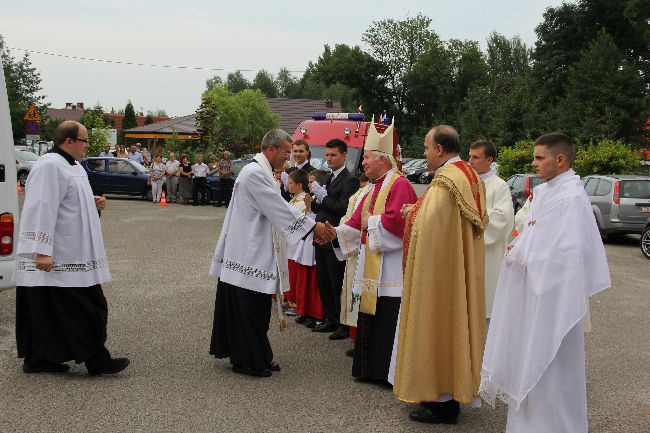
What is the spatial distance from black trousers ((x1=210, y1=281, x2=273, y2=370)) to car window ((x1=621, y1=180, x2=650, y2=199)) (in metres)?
13.0

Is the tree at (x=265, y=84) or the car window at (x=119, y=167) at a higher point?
the tree at (x=265, y=84)

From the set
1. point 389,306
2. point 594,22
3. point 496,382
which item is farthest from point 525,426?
point 594,22

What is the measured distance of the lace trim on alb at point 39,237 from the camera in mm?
6172

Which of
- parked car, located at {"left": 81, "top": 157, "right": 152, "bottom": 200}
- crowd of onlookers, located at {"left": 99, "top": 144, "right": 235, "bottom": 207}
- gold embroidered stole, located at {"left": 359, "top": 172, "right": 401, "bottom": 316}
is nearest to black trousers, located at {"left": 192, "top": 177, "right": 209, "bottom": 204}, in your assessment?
crowd of onlookers, located at {"left": 99, "top": 144, "right": 235, "bottom": 207}

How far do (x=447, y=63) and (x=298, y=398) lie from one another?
74.4 meters

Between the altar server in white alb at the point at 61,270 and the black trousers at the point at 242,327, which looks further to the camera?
the black trousers at the point at 242,327

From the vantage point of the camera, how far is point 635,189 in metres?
17.8

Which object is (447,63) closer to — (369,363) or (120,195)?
(120,195)

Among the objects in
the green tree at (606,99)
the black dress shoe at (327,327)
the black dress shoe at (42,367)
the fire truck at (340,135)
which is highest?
the green tree at (606,99)

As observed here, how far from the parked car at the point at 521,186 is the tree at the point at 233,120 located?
909 inches

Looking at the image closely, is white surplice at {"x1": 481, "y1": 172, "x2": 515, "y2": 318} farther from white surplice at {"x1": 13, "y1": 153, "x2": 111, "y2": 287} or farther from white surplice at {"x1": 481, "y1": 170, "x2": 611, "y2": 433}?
white surplice at {"x1": 13, "y1": 153, "x2": 111, "y2": 287}

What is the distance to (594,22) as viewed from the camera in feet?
152

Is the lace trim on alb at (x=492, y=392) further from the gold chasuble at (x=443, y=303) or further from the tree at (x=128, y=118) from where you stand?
the tree at (x=128, y=118)

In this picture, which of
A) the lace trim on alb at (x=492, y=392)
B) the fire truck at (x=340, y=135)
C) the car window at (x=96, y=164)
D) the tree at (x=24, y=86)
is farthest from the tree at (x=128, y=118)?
the lace trim on alb at (x=492, y=392)
